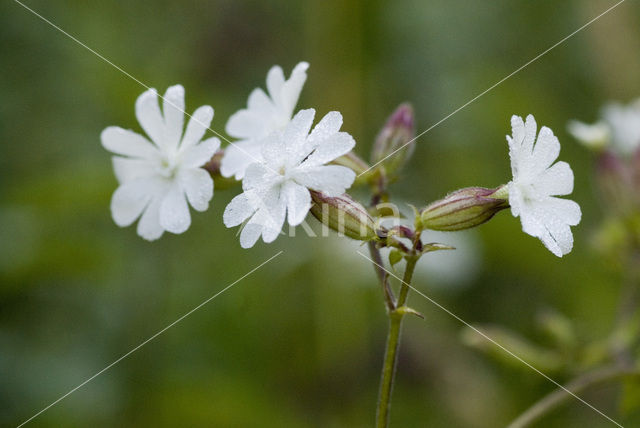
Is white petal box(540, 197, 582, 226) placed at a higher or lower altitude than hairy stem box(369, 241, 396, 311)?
higher

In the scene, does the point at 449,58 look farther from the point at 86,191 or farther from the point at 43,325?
the point at 43,325

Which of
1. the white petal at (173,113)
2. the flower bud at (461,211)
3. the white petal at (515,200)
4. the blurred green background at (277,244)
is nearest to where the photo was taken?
the white petal at (515,200)

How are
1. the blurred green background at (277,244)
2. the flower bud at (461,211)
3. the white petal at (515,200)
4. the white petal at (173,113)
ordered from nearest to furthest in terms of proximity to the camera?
the white petal at (515,200) < the flower bud at (461,211) < the white petal at (173,113) < the blurred green background at (277,244)

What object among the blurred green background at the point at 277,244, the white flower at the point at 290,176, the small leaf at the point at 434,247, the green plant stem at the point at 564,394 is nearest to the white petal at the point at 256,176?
the white flower at the point at 290,176

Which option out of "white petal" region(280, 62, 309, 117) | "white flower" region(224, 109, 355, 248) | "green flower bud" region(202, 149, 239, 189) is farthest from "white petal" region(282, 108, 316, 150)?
"green flower bud" region(202, 149, 239, 189)

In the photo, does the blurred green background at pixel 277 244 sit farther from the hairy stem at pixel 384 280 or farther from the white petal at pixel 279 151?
the white petal at pixel 279 151

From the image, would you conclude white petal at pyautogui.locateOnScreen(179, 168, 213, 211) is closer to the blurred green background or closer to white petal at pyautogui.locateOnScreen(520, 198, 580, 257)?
white petal at pyautogui.locateOnScreen(520, 198, 580, 257)

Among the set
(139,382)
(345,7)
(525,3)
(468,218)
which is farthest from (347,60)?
(468,218)
